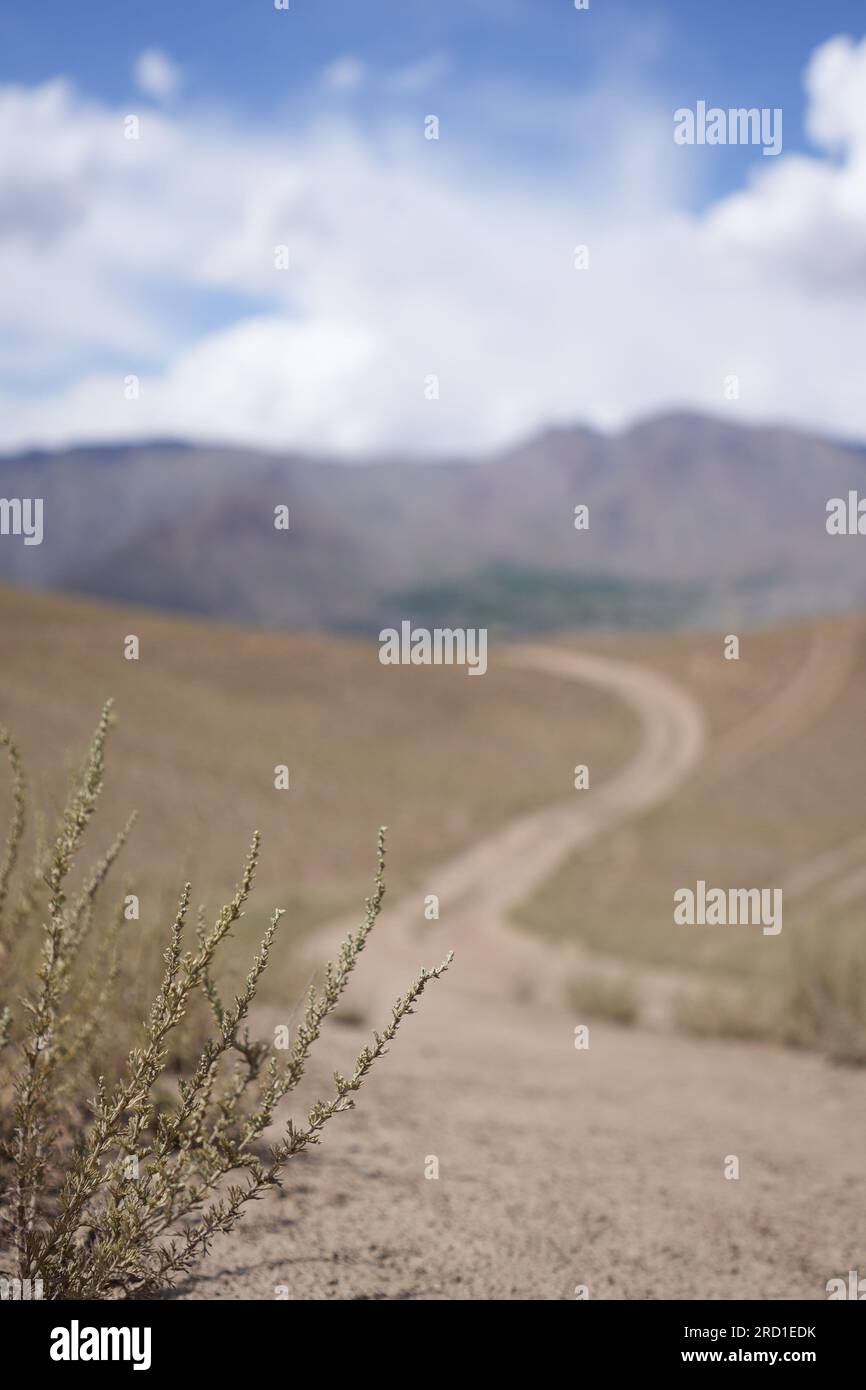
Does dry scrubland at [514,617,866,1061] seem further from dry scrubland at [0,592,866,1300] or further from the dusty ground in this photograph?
the dusty ground

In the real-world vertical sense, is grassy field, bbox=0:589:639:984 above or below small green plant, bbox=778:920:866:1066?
above

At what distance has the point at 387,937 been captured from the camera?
655 inches

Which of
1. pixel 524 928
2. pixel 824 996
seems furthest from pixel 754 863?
pixel 824 996

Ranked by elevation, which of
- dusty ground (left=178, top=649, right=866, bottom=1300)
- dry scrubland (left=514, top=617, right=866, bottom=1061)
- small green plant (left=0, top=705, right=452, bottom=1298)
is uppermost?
dry scrubland (left=514, top=617, right=866, bottom=1061)

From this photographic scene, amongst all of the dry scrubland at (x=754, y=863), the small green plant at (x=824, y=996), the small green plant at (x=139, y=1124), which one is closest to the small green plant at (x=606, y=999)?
the dry scrubland at (x=754, y=863)

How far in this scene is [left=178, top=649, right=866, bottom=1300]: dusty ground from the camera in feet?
11.4

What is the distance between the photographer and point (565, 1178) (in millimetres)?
4750

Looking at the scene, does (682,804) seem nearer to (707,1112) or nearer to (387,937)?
(387,937)

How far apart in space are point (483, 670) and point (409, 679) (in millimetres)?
4921

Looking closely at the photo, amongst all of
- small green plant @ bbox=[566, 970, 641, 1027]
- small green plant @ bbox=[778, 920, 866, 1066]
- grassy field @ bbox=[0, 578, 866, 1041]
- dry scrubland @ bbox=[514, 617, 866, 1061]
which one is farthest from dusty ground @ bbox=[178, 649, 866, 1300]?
grassy field @ bbox=[0, 578, 866, 1041]
